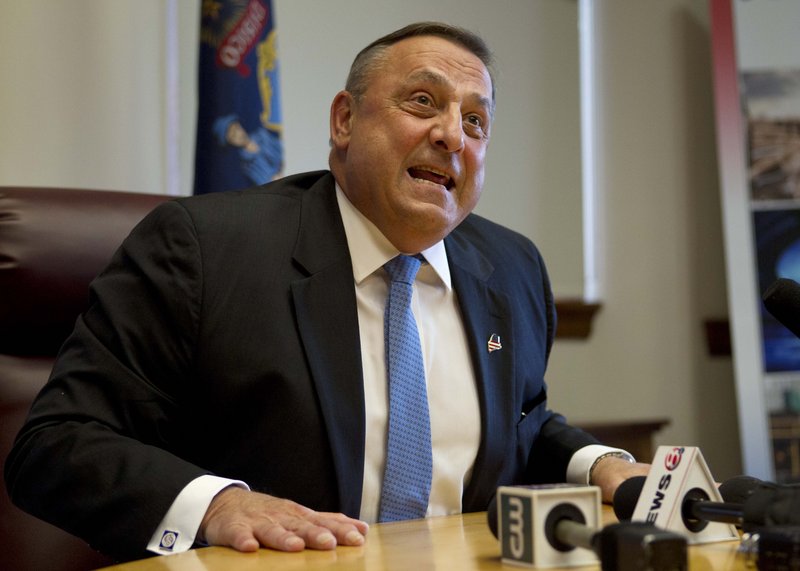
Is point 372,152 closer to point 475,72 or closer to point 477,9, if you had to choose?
point 475,72

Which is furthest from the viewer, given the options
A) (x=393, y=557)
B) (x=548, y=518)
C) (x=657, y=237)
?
(x=657, y=237)

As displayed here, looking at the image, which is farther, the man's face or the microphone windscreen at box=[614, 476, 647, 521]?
the man's face

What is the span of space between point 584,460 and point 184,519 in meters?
0.79

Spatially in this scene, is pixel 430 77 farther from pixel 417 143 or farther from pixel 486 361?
pixel 486 361

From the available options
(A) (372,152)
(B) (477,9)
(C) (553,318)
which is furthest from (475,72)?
(B) (477,9)

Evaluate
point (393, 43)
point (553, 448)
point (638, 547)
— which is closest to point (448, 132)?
point (393, 43)

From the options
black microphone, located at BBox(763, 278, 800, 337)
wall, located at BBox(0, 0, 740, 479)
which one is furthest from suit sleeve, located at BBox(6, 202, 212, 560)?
wall, located at BBox(0, 0, 740, 479)

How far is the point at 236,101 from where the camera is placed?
302cm

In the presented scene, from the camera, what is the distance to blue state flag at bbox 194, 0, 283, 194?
9.75 feet

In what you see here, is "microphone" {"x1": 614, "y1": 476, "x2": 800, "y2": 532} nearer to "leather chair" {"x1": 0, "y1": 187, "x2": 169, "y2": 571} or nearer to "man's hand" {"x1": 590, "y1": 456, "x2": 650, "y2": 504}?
Result: "man's hand" {"x1": 590, "y1": 456, "x2": 650, "y2": 504}

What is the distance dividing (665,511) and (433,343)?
741 millimetres

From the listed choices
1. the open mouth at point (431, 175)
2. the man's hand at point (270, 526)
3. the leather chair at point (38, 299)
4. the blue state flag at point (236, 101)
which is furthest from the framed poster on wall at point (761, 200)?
the man's hand at point (270, 526)

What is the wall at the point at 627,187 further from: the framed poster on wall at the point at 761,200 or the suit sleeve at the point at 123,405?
the suit sleeve at the point at 123,405

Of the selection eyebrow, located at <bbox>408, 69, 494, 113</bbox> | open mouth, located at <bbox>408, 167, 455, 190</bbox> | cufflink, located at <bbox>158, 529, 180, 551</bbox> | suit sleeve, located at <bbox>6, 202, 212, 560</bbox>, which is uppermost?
eyebrow, located at <bbox>408, 69, 494, 113</bbox>
